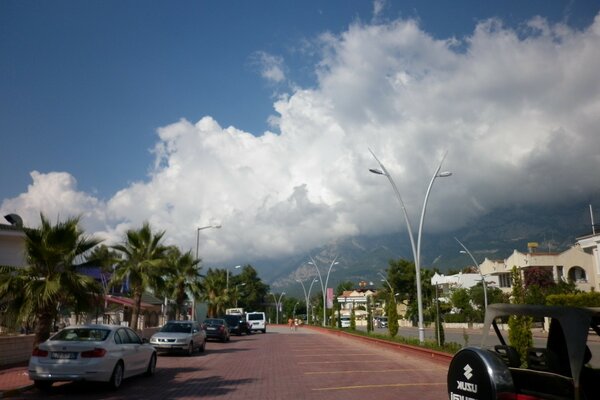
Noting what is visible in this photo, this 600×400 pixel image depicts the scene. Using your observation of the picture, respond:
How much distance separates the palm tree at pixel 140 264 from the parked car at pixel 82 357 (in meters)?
13.1

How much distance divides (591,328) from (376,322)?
85326mm

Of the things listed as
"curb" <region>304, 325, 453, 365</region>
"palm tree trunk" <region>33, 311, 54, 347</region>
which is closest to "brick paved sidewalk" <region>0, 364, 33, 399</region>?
"palm tree trunk" <region>33, 311, 54, 347</region>

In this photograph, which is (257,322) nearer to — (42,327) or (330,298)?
(330,298)

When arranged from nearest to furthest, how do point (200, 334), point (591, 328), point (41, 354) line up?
point (591, 328) → point (41, 354) → point (200, 334)

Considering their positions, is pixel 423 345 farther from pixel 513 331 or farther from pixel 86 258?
pixel 86 258

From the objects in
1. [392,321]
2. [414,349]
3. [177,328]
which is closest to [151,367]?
[177,328]

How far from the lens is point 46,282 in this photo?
13242 mm

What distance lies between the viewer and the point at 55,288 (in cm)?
1304

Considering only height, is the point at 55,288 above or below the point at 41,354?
above

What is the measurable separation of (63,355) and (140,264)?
48.3 ft

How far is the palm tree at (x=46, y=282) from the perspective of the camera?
1315 centimetres

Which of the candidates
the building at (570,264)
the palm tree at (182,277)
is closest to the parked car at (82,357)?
the palm tree at (182,277)

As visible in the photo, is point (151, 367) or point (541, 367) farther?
point (151, 367)

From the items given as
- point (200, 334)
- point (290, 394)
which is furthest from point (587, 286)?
point (290, 394)
